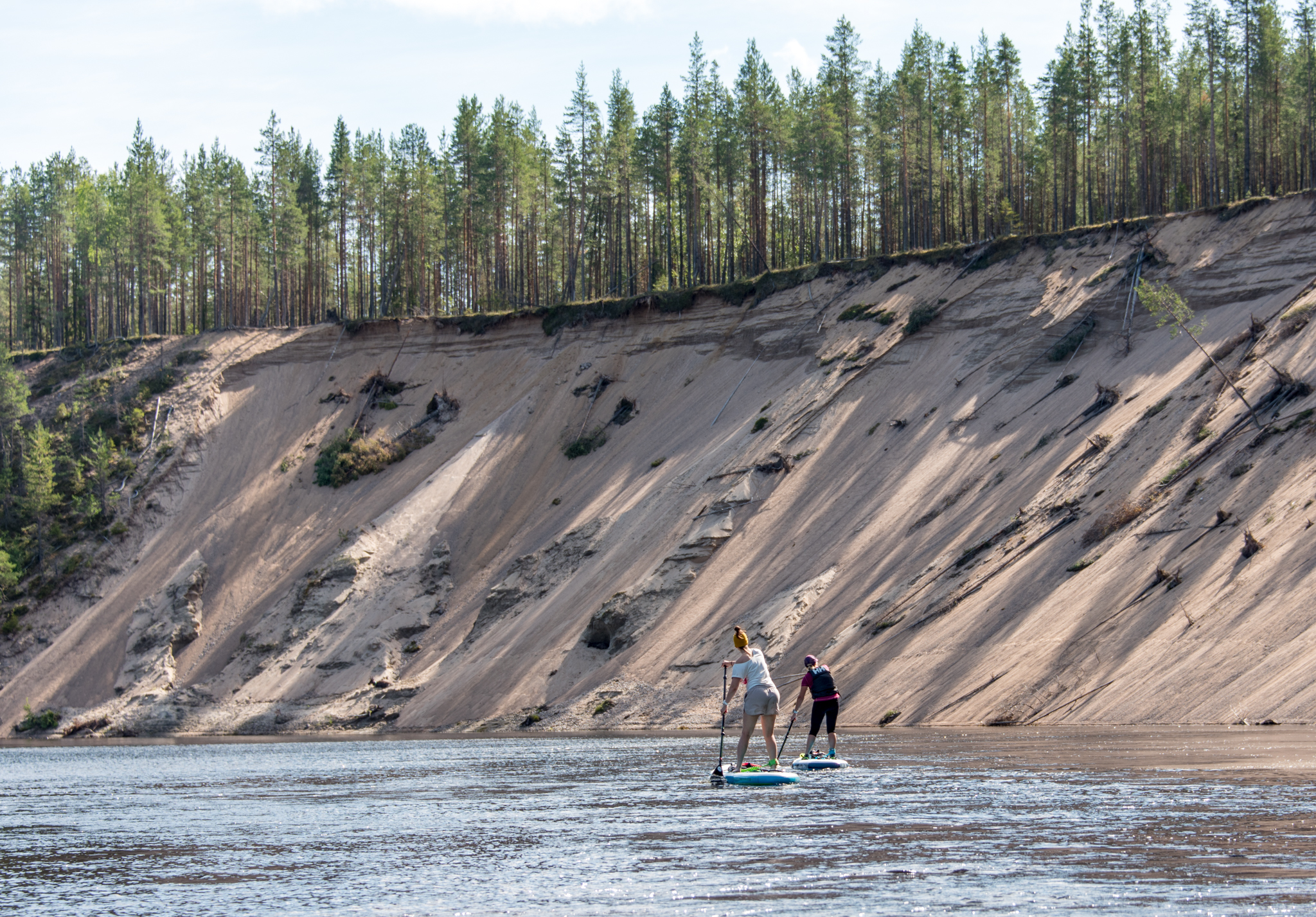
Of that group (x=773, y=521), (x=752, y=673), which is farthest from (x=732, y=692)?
(x=773, y=521)

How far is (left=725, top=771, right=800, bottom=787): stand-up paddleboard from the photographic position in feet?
55.8

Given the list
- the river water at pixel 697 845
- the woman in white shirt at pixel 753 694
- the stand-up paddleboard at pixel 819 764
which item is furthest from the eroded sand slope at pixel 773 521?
the river water at pixel 697 845

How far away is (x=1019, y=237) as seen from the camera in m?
55.4

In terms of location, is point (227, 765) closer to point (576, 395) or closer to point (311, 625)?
point (311, 625)

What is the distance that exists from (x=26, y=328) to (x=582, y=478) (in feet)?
214

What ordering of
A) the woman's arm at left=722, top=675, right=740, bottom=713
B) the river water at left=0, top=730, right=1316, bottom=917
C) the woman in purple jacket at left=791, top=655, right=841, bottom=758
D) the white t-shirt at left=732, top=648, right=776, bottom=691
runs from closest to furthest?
the river water at left=0, top=730, right=1316, bottom=917, the woman's arm at left=722, top=675, right=740, bottom=713, the white t-shirt at left=732, top=648, right=776, bottom=691, the woman in purple jacket at left=791, top=655, right=841, bottom=758

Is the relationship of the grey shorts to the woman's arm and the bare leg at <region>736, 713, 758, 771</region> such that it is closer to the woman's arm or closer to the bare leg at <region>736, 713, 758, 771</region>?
the bare leg at <region>736, 713, 758, 771</region>

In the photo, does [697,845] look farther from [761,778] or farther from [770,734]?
[770,734]

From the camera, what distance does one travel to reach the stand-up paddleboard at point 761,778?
17.0 metres

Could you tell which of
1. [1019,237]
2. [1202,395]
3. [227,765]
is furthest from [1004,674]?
[1019,237]

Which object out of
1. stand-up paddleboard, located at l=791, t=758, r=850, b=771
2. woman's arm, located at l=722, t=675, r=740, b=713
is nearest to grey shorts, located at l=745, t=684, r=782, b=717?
woman's arm, located at l=722, t=675, r=740, b=713

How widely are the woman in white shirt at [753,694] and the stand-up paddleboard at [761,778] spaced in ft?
1.06

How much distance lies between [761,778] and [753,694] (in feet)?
4.01

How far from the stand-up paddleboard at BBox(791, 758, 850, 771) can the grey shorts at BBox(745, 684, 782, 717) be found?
1953 mm
